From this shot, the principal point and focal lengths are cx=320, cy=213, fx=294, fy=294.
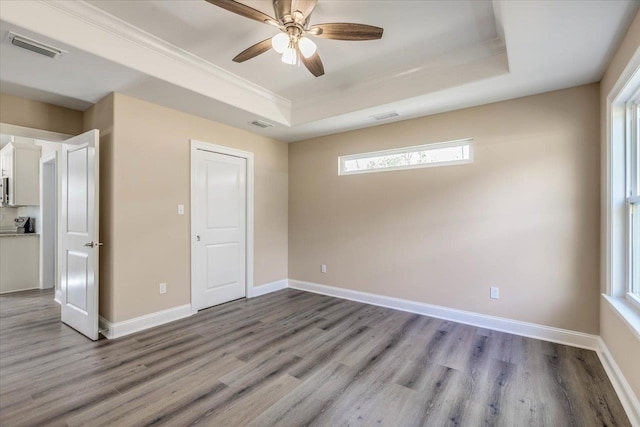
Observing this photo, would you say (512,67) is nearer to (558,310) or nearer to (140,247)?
(558,310)

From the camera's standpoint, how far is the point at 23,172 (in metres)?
4.91

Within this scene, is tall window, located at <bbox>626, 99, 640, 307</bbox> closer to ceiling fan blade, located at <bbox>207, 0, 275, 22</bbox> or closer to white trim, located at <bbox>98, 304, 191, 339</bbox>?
ceiling fan blade, located at <bbox>207, 0, 275, 22</bbox>

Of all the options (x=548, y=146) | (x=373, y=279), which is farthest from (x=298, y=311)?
(x=548, y=146)

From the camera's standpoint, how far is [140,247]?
125 inches

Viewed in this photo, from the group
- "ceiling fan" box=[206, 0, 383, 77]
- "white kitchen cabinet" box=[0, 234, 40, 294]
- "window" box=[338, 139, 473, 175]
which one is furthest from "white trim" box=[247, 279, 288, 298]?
"white kitchen cabinet" box=[0, 234, 40, 294]

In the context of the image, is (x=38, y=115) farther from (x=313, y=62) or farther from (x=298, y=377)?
(x=298, y=377)

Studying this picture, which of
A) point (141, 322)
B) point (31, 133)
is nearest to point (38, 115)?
point (31, 133)

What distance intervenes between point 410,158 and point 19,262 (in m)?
6.36

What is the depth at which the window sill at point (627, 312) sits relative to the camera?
1826 millimetres

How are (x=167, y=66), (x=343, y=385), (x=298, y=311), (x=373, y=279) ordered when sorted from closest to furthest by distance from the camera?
(x=343, y=385), (x=167, y=66), (x=298, y=311), (x=373, y=279)

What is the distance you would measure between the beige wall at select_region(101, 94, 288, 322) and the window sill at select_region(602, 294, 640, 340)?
13.1 ft

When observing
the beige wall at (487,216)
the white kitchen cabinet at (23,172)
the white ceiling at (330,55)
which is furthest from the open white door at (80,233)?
the beige wall at (487,216)

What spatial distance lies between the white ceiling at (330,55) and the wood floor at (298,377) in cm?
248

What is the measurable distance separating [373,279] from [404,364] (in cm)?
165
